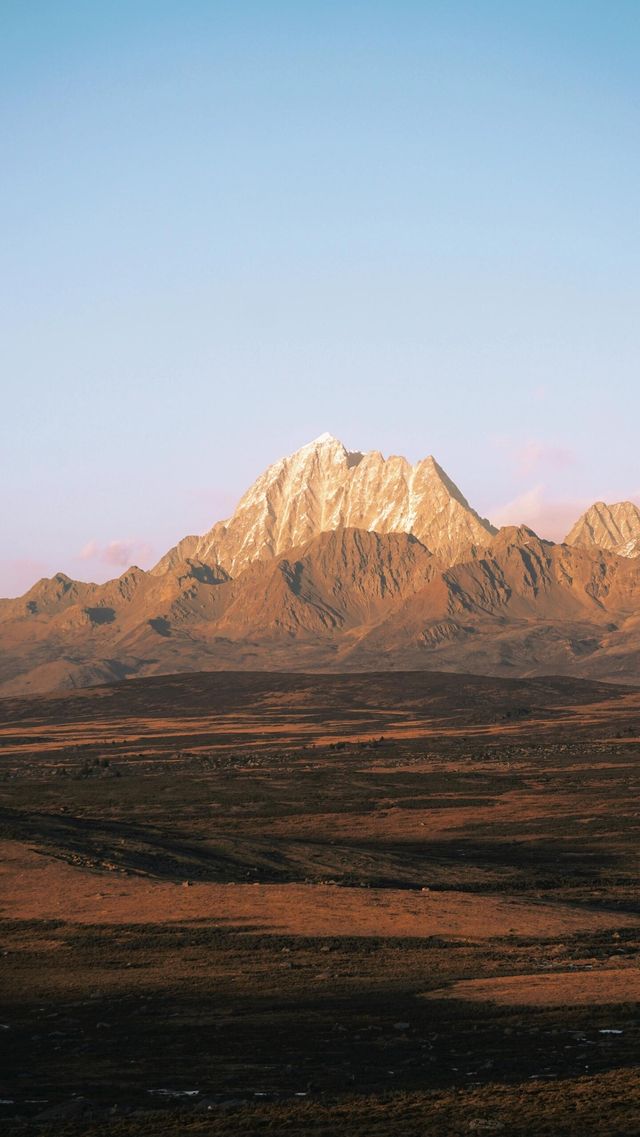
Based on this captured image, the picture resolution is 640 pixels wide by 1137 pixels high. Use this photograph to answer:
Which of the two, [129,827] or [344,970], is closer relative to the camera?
[344,970]

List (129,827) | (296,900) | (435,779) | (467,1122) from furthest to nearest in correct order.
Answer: (435,779)
(129,827)
(296,900)
(467,1122)

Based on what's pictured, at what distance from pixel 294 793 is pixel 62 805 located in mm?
22166

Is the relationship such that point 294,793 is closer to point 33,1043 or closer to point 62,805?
point 62,805

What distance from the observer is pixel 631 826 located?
9062 cm

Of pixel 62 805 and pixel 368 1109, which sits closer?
pixel 368 1109

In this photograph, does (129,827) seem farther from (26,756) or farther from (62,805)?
(26,756)

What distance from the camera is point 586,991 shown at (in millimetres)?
38625

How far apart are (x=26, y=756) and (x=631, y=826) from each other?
368ft

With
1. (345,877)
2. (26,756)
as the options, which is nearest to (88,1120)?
(345,877)

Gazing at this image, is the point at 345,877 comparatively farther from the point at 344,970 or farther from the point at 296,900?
the point at 344,970

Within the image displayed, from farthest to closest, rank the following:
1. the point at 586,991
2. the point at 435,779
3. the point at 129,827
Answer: the point at 435,779
the point at 129,827
the point at 586,991

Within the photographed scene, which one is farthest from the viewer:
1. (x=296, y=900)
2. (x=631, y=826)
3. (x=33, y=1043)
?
(x=631, y=826)

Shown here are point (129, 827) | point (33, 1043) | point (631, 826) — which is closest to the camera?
point (33, 1043)

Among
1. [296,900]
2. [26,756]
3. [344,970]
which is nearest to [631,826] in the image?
[296,900]
